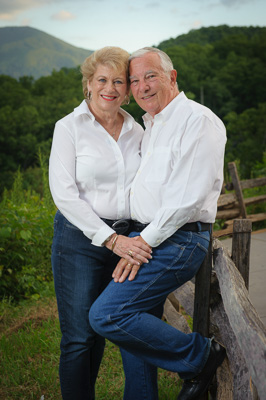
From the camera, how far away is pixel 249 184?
7965mm

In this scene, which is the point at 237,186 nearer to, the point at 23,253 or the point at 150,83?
the point at 23,253

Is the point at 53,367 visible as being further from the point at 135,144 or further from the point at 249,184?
the point at 249,184

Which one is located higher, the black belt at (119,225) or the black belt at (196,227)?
the black belt at (196,227)

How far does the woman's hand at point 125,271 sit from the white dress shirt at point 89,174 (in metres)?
0.17

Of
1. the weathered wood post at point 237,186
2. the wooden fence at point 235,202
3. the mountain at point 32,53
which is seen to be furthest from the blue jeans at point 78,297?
the mountain at point 32,53

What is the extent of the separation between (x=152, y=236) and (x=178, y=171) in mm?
329

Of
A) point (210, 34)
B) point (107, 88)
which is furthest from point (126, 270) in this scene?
point (210, 34)

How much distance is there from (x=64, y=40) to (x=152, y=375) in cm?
6948

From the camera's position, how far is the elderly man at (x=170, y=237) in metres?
1.96

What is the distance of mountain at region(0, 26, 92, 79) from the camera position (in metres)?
46.5

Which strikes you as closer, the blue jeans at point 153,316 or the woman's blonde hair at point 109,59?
the blue jeans at point 153,316

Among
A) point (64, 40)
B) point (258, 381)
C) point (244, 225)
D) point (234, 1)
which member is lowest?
point (258, 381)

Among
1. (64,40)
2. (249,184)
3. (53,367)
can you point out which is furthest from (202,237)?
(64,40)

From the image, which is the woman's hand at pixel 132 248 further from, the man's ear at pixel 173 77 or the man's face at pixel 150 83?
the man's ear at pixel 173 77
